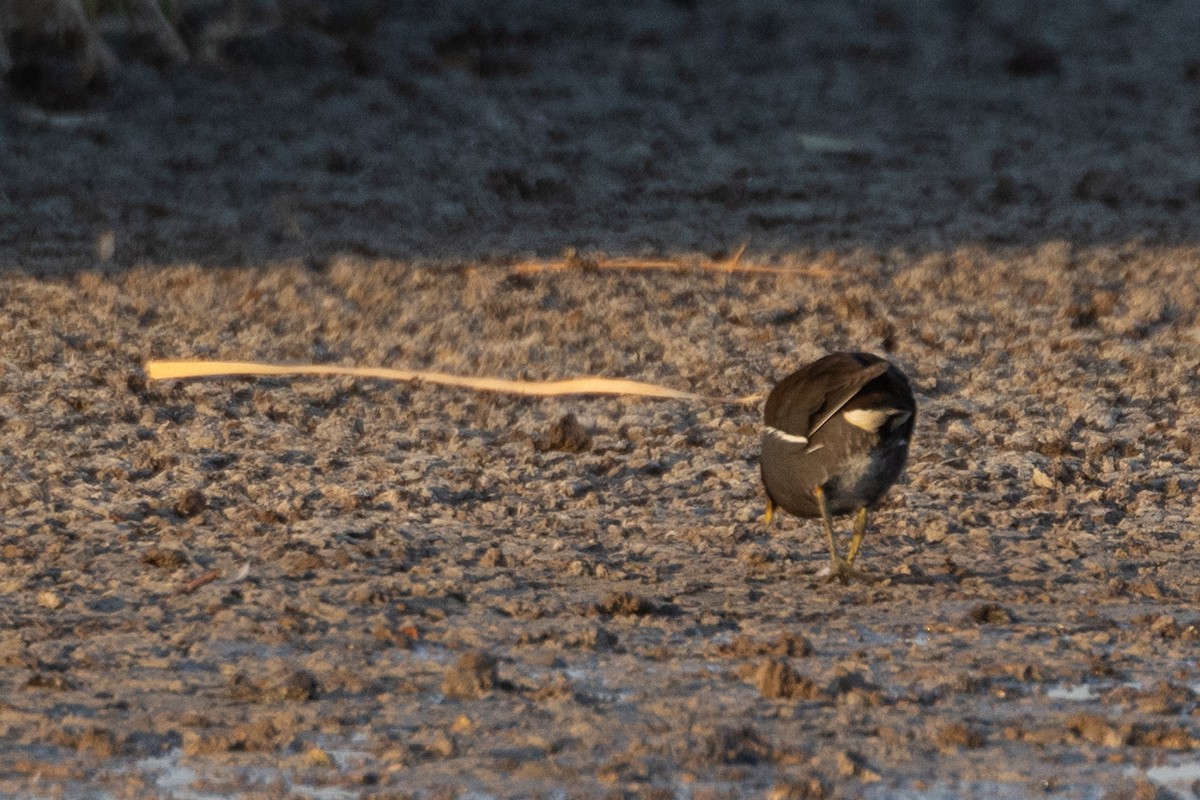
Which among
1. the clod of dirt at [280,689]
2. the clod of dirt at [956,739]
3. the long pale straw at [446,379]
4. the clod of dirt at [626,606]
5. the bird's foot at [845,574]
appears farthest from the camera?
the long pale straw at [446,379]

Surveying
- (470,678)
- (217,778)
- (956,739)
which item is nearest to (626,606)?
(470,678)

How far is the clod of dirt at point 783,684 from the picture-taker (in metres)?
4.14

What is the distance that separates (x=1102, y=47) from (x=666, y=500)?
315 inches

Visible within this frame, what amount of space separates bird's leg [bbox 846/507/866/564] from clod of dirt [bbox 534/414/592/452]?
1.07m

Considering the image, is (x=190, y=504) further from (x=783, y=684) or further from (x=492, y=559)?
(x=783, y=684)

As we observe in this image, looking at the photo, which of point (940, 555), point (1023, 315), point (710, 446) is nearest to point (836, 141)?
point (1023, 315)

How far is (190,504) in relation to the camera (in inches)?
212

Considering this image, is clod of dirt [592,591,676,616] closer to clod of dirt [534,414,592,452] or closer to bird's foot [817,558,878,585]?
bird's foot [817,558,878,585]

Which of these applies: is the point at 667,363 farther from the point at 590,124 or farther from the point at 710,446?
the point at 590,124

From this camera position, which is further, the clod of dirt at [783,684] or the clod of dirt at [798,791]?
the clod of dirt at [783,684]

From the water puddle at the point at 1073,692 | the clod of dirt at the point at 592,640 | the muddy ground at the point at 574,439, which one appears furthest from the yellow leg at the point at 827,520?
the water puddle at the point at 1073,692

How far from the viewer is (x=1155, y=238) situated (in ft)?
27.4

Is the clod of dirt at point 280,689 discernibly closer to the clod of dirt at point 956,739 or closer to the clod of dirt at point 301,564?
the clod of dirt at point 301,564

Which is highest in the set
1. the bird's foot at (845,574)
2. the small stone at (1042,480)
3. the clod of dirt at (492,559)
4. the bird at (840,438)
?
the bird at (840,438)
